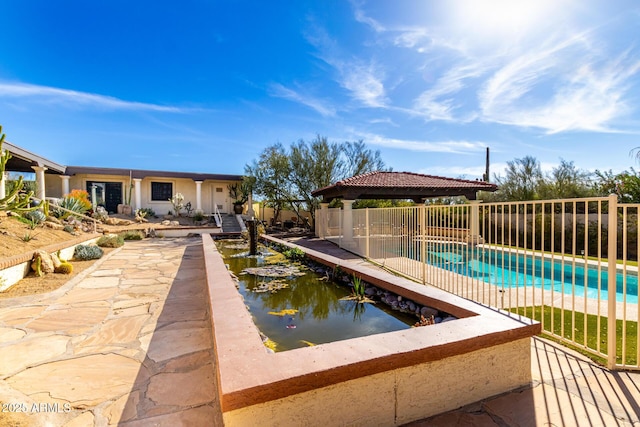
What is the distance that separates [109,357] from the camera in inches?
109

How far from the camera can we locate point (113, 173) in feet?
62.7

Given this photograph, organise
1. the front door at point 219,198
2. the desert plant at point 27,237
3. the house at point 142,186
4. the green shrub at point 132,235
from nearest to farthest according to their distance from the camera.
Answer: the desert plant at point 27,237
the green shrub at point 132,235
the house at point 142,186
the front door at point 219,198

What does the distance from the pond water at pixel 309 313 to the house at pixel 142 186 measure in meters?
17.2

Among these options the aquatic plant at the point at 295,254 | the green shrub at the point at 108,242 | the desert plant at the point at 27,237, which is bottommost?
the aquatic plant at the point at 295,254

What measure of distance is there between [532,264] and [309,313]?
2631mm

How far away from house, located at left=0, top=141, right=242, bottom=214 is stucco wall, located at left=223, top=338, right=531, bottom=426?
20567 millimetres

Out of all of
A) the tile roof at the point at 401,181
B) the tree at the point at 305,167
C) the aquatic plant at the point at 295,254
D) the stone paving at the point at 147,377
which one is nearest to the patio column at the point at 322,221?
the tile roof at the point at 401,181

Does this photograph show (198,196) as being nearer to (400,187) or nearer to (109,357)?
(400,187)

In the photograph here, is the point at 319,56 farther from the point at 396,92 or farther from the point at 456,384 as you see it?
the point at 456,384

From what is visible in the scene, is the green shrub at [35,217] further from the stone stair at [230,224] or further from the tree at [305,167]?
the tree at [305,167]

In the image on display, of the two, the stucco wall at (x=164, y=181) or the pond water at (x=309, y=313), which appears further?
the stucco wall at (x=164, y=181)

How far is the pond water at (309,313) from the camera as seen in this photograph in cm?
326

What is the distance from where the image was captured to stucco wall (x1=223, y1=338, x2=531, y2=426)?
5.19 ft

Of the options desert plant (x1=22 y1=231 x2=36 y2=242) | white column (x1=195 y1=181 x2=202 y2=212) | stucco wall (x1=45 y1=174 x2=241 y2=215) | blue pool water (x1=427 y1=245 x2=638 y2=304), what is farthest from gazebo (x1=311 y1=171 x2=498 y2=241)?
stucco wall (x1=45 y1=174 x2=241 y2=215)
